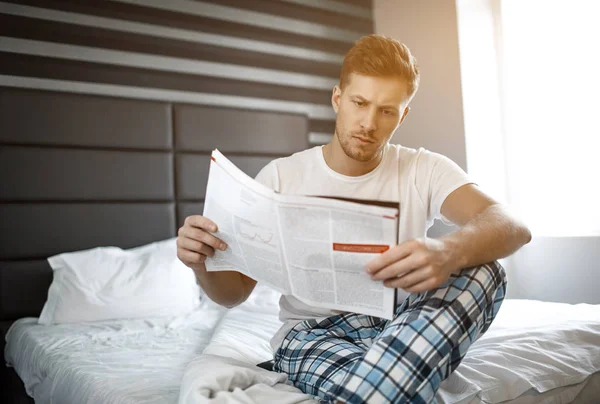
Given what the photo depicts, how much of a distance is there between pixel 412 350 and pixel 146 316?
172cm

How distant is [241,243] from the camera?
1.16m

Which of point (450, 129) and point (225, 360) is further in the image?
point (450, 129)

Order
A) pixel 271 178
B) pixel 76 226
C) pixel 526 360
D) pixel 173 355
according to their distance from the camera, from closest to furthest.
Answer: pixel 526 360 → pixel 271 178 → pixel 173 355 → pixel 76 226

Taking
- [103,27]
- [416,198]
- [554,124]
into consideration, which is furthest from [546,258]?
[103,27]

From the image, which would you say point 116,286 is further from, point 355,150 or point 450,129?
point 450,129

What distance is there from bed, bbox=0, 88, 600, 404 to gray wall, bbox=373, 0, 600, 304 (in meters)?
0.71

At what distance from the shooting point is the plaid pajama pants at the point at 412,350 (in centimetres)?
96

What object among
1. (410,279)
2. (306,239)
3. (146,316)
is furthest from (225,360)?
(146,316)

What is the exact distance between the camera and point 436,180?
1.42 metres

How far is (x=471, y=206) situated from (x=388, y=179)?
Answer: 0.24 metres

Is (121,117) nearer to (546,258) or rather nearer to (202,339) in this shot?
(202,339)

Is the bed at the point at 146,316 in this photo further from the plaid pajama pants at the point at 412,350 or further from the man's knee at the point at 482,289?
the man's knee at the point at 482,289

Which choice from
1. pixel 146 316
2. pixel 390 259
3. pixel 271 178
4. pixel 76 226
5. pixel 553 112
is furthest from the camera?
pixel 553 112

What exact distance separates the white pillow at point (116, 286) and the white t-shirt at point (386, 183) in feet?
3.87
